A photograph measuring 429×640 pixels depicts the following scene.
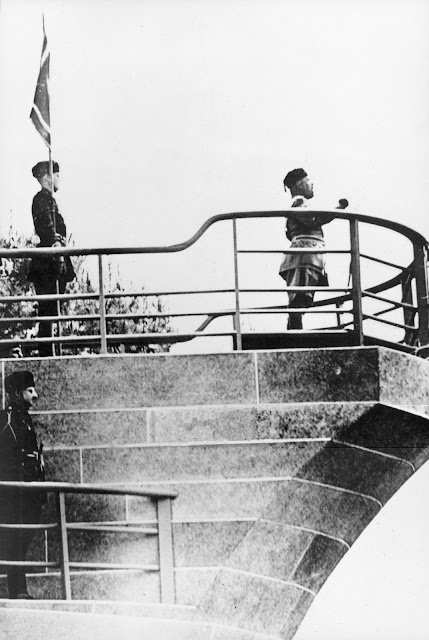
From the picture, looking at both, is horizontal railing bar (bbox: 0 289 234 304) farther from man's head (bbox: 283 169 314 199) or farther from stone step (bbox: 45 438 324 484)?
man's head (bbox: 283 169 314 199)

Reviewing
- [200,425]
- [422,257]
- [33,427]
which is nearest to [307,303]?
[422,257]

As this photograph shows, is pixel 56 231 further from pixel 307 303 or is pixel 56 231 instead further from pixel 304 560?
pixel 304 560

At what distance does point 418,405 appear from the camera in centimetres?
1034

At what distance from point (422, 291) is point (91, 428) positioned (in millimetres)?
3188

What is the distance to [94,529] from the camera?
9656 millimetres

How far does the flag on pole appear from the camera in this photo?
37.9 ft

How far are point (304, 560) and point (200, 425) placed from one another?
1.32 m

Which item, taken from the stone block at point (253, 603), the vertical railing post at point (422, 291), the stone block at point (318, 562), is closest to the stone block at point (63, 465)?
the stone block at point (253, 603)

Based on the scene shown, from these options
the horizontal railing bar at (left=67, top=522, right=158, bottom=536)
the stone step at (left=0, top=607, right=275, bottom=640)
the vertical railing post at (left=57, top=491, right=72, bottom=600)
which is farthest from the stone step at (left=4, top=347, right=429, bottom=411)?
the stone step at (left=0, top=607, right=275, bottom=640)

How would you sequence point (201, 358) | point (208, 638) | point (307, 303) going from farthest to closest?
point (307, 303), point (201, 358), point (208, 638)

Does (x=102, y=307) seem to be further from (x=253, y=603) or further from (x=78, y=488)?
(x=253, y=603)

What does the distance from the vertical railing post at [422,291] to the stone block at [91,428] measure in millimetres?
2693

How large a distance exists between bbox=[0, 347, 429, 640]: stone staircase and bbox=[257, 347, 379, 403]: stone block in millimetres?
11

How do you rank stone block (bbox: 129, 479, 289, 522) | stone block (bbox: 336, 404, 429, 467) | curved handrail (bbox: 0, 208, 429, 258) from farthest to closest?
curved handrail (bbox: 0, 208, 429, 258)
stone block (bbox: 336, 404, 429, 467)
stone block (bbox: 129, 479, 289, 522)
